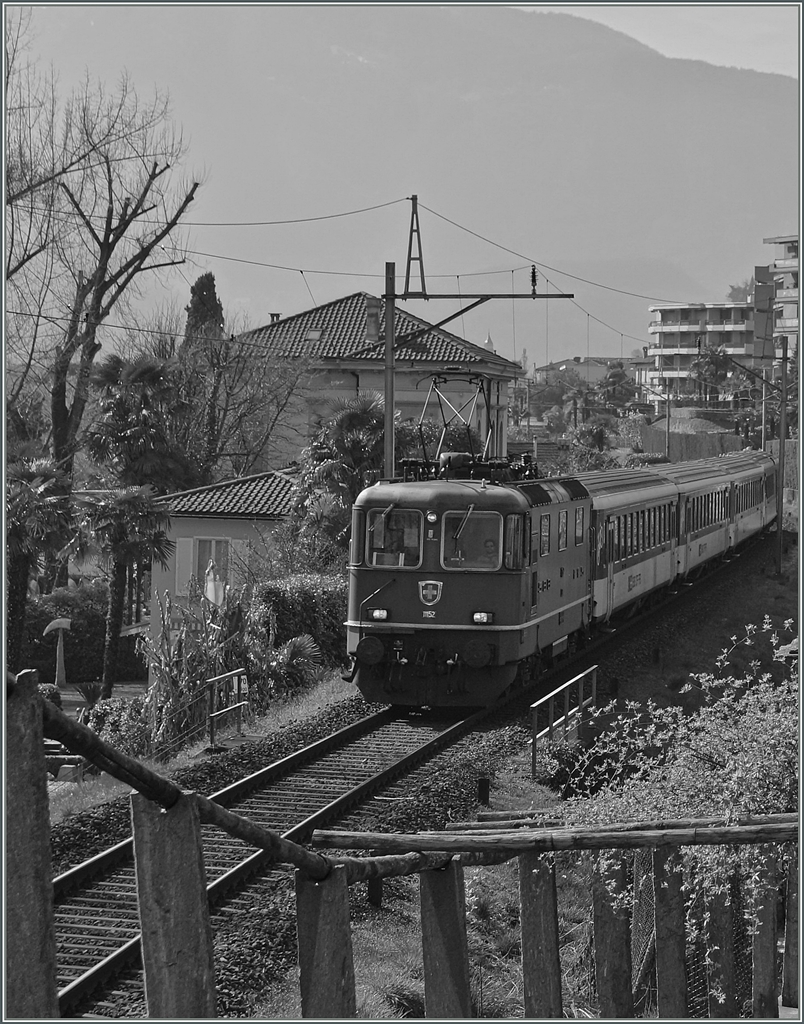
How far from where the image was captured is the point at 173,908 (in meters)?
3.86

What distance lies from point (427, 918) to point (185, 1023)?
2018mm

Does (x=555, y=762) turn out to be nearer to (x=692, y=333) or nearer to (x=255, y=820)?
(x=255, y=820)

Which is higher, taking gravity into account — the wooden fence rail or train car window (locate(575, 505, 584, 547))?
train car window (locate(575, 505, 584, 547))

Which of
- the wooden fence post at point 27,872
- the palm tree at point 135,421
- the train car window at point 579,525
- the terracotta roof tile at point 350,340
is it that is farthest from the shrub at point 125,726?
the terracotta roof tile at point 350,340

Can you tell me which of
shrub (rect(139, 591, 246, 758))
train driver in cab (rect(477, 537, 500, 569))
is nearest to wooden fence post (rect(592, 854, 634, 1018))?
train driver in cab (rect(477, 537, 500, 569))

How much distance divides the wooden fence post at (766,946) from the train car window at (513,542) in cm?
903

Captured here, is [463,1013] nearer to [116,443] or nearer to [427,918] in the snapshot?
[427,918]

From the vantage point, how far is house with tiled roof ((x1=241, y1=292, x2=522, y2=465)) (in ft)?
147

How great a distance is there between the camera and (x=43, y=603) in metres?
39.4

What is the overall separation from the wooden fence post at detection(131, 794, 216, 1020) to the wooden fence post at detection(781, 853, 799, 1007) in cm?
427

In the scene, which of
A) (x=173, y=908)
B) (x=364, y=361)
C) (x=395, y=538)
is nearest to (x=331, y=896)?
(x=173, y=908)

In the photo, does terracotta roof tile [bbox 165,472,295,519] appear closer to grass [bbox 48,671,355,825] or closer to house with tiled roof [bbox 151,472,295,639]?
house with tiled roof [bbox 151,472,295,639]

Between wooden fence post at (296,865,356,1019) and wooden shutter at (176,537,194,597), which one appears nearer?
wooden fence post at (296,865,356,1019)

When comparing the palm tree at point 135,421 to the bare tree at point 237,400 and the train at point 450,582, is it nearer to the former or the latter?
the bare tree at point 237,400
